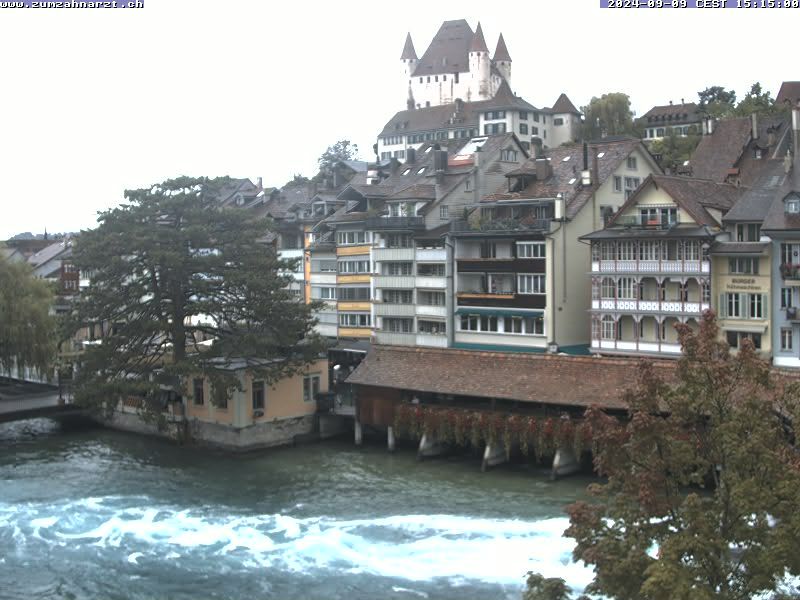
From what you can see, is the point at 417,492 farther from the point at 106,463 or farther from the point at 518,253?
the point at 518,253

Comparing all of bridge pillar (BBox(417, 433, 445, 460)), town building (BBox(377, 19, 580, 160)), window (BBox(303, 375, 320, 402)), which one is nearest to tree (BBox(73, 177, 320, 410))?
window (BBox(303, 375, 320, 402))

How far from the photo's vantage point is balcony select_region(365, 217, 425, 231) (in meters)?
66.6

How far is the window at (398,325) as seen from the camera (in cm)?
6750

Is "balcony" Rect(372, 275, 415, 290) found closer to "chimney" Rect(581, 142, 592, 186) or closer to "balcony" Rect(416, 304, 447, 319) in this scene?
"balcony" Rect(416, 304, 447, 319)

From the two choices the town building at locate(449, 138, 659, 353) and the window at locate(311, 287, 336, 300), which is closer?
the town building at locate(449, 138, 659, 353)

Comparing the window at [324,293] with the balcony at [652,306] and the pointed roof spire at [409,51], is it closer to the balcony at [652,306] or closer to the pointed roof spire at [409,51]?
the balcony at [652,306]

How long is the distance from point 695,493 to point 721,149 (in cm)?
6677

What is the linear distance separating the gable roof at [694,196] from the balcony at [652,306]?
4.13 metres

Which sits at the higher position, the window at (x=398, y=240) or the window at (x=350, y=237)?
the window at (x=350, y=237)

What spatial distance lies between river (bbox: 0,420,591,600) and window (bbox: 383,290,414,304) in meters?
16.1

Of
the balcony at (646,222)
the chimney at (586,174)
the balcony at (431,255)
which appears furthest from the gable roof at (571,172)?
the balcony at (431,255)

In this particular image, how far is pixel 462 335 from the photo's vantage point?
6481 cm

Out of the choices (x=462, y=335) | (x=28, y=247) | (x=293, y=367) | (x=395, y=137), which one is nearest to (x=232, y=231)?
(x=293, y=367)

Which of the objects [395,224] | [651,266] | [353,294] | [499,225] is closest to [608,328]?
[651,266]
